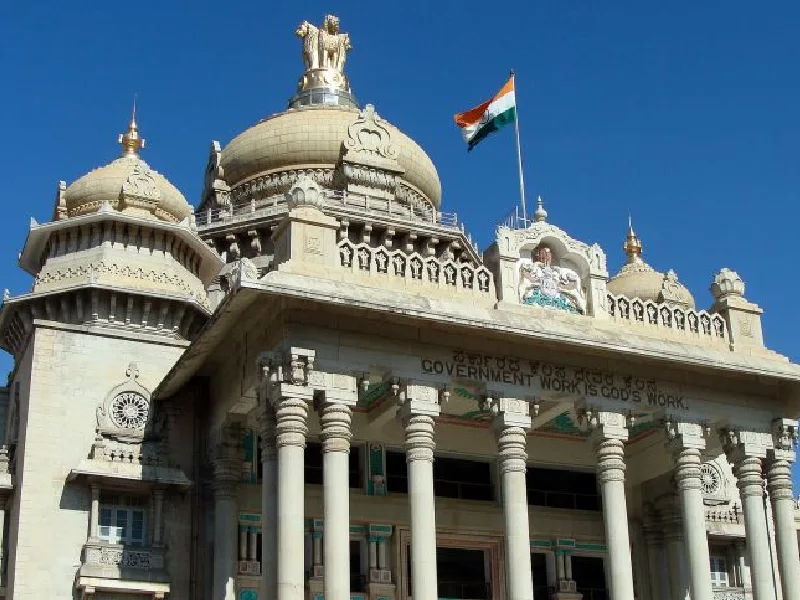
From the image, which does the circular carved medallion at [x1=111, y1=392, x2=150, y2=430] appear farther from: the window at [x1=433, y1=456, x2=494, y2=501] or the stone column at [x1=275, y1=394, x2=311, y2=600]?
the window at [x1=433, y1=456, x2=494, y2=501]

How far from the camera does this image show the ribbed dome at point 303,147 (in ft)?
145

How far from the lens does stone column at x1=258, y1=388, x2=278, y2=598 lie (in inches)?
930

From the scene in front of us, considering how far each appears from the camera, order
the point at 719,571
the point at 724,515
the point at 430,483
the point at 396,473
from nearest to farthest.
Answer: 1. the point at 430,483
2. the point at 396,473
3. the point at 719,571
4. the point at 724,515

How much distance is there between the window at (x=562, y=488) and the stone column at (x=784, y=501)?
5.23m

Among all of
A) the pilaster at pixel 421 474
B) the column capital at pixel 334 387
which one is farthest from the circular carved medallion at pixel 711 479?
the column capital at pixel 334 387

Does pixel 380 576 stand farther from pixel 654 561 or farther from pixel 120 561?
pixel 654 561

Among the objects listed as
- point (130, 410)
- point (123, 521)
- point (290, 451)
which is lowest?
point (123, 521)

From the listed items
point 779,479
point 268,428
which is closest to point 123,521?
point 268,428

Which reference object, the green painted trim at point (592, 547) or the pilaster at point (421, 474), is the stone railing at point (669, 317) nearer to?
the pilaster at point (421, 474)

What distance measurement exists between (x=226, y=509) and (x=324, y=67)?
26271 millimetres

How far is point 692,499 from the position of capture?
2772cm

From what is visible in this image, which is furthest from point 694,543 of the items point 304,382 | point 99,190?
point 99,190

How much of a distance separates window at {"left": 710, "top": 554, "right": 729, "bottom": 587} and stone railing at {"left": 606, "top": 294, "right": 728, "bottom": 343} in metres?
8.17

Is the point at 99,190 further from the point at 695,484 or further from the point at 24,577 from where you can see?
the point at 695,484
